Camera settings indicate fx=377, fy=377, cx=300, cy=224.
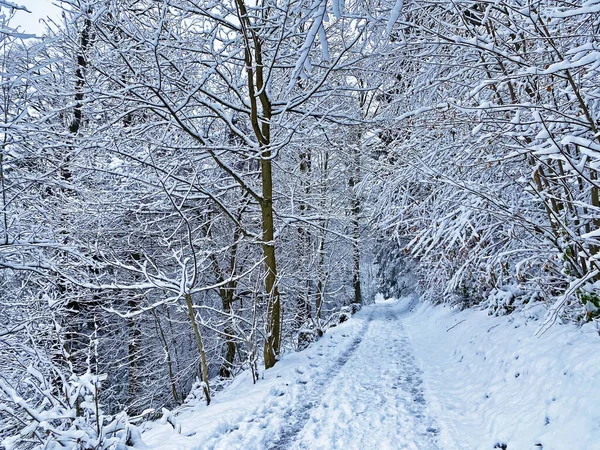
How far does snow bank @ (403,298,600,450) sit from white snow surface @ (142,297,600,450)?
0.01 metres

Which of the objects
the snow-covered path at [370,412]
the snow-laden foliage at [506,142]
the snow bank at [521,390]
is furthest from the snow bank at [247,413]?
the snow-laden foliage at [506,142]

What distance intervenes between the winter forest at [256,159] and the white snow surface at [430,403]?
163 mm

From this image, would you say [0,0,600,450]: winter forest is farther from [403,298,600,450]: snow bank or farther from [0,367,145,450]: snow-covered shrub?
[403,298,600,450]: snow bank

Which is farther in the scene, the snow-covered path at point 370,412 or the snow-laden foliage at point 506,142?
the snow-covered path at point 370,412

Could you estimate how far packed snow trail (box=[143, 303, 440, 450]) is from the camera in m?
4.42

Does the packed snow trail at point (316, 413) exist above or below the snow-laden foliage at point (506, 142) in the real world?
below

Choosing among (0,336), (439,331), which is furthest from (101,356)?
(439,331)

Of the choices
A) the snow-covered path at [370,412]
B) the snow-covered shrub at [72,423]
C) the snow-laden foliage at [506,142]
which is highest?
the snow-laden foliage at [506,142]

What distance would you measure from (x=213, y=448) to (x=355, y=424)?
1848mm

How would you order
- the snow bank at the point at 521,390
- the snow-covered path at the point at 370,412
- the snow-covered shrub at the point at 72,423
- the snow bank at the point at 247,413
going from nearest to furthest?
1. the snow-covered shrub at the point at 72,423
2. the snow bank at the point at 521,390
3. the snow bank at the point at 247,413
4. the snow-covered path at the point at 370,412

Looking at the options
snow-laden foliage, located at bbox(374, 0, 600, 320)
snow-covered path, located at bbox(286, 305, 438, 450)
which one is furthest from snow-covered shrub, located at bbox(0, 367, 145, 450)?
snow-laden foliage, located at bbox(374, 0, 600, 320)

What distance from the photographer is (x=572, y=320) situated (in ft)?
17.1

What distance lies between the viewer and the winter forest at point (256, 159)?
158 inches

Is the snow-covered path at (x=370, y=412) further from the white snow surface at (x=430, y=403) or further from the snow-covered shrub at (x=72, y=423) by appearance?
the snow-covered shrub at (x=72, y=423)
